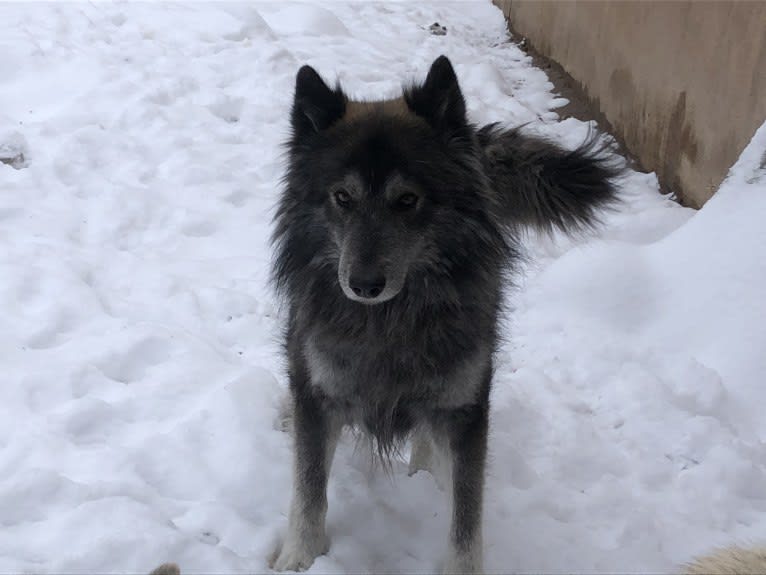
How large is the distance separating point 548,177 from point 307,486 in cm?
141

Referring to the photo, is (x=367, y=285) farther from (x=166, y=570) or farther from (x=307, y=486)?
(x=166, y=570)

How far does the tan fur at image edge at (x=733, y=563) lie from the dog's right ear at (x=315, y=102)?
66.0 inches

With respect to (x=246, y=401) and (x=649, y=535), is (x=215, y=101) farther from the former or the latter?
(x=649, y=535)

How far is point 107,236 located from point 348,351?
230 centimetres

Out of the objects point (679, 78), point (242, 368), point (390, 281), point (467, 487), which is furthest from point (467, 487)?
point (679, 78)

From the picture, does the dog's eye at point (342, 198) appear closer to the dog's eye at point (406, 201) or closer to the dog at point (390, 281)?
the dog at point (390, 281)

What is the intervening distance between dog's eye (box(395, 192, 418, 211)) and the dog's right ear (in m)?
0.38

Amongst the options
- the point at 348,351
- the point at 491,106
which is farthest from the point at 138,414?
the point at 491,106

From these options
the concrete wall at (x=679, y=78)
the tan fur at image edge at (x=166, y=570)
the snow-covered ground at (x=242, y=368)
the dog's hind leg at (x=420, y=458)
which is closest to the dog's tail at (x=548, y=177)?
the snow-covered ground at (x=242, y=368)

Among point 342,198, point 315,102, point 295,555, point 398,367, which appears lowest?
point 295,555

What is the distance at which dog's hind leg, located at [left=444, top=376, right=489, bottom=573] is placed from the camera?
2.59 meters

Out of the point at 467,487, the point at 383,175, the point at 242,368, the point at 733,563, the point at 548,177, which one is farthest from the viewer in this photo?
the point at 242,368

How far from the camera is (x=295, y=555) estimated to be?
8.70 feet

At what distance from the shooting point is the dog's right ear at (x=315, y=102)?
8.25 ft
